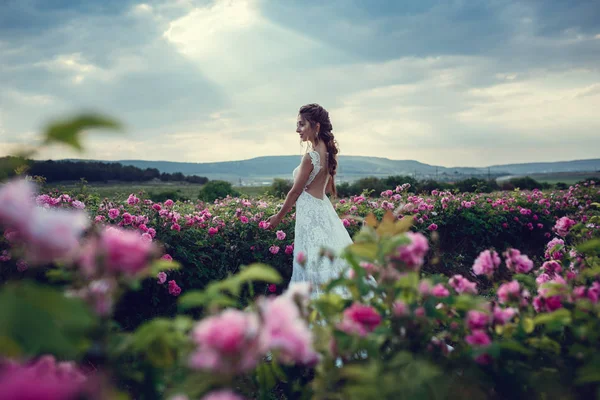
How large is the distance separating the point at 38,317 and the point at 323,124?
175 inches

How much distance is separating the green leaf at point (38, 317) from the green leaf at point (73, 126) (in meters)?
0.30

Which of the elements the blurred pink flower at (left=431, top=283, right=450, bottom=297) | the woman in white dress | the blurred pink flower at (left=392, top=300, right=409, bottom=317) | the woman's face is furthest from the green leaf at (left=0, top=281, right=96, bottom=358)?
the woman's face

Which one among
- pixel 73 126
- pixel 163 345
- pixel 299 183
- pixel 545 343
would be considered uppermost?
pixel 73 126

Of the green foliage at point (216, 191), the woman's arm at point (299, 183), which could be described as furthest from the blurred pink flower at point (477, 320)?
the green foliage at point (216, 191)

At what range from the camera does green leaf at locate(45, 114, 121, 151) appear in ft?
2.71

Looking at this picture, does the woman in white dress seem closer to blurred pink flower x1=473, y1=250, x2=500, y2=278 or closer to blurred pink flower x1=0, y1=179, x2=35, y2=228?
blurred pink flower x1=473, y1=250, x2=500, y2=278

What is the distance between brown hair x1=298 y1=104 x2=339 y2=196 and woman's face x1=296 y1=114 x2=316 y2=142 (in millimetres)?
41

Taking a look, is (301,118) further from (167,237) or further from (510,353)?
(510,353)

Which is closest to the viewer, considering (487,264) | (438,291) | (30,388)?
(30,388)

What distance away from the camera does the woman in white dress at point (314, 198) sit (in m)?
4.59

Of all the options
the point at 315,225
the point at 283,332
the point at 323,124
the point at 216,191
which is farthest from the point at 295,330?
the point at 216,191

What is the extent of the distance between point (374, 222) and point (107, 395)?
1.06m

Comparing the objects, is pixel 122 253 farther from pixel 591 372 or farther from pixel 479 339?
pixel 591 372

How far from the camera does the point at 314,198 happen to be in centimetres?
481
